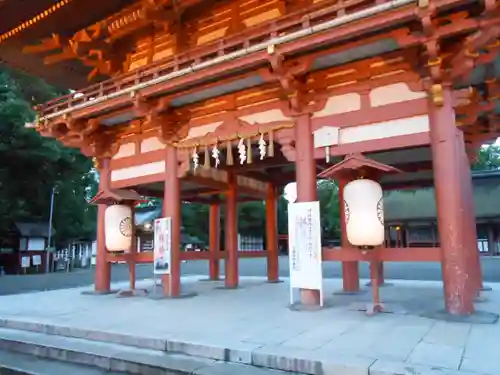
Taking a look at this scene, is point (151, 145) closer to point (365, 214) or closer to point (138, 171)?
point (138, 171)

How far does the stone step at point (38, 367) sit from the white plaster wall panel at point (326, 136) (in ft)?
14.3

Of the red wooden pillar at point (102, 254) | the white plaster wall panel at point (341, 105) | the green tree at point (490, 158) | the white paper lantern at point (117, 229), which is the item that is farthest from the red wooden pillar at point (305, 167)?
the green tree at point (490, 158)

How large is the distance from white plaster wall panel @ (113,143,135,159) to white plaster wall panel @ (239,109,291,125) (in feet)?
10.0

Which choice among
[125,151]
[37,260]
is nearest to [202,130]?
[125,151]

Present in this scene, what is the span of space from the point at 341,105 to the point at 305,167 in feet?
3.80

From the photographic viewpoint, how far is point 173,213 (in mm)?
8266

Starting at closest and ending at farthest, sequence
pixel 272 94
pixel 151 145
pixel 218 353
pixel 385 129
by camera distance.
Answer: pixel 218 353, pixel 385 129, pixel 272 94, pixel 151 145

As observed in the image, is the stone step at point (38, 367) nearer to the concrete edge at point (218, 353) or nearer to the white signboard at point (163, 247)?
the concrete edge at point (218, 353)

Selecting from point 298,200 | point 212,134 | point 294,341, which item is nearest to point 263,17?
point 212,134

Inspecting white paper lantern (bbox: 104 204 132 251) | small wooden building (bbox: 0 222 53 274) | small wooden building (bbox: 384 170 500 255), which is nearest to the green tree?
small wooden building (bbox: 384 170 500 255)

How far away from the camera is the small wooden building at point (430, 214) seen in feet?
78.4

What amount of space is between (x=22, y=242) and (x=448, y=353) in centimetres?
2489

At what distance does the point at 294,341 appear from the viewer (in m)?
4.33

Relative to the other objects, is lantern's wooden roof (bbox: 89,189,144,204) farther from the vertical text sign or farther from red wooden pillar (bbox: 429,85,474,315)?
red wooden pillar (bbox: 429,85,474,315)
